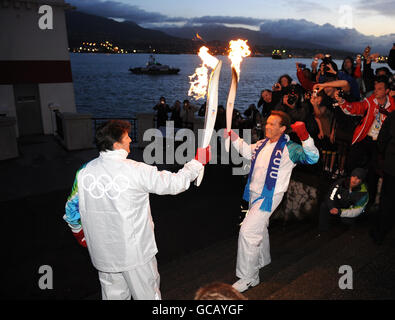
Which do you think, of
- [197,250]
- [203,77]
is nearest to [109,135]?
[203,77]

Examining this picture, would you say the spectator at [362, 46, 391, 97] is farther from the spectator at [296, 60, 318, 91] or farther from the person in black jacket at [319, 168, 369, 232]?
the person in black jacket at [319, 168, 369, 232]

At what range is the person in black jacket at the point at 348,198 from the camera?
5.37 m

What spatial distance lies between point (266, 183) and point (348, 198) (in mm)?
2135

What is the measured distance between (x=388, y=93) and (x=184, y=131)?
679 centimetres

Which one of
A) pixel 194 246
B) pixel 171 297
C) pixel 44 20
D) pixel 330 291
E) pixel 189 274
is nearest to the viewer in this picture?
pixel 330 291

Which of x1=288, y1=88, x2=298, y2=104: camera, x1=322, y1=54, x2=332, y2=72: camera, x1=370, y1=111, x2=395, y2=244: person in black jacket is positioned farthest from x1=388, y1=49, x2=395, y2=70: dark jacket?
x1=370, y1=111, x2=395, y2=244: person in black jacket

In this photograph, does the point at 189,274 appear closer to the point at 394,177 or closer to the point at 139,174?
the point at 139,174

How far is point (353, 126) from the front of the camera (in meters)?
6.06

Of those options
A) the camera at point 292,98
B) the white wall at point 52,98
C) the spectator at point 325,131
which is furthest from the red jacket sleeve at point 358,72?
the white wall at point 52,98

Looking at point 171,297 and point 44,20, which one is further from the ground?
point 44,20

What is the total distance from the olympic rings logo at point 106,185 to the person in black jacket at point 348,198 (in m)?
4.00

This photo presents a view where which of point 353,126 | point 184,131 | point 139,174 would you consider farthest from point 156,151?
point 139,174

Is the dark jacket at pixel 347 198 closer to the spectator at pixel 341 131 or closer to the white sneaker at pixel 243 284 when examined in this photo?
the spectator at pixel 341 131

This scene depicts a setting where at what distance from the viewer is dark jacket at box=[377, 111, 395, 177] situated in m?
4.40
